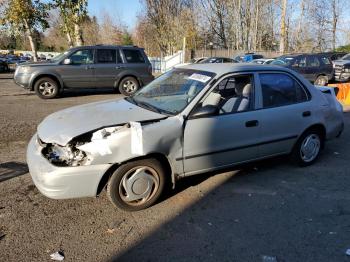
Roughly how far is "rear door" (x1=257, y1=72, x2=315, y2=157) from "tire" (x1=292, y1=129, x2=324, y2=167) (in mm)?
176

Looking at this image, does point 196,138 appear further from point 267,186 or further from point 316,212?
point 316,212

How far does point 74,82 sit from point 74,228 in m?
9.15

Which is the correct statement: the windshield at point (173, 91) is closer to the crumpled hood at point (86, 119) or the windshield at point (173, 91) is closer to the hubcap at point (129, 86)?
the crumpled hood at point (86, 119)

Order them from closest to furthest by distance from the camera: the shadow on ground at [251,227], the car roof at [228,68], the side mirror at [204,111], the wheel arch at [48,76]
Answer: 1. the shadow on ground at [251,227]
2. the side mirror at [204,111]
3. the car roof at [228,68]
4. the wheel arch at [48,76]

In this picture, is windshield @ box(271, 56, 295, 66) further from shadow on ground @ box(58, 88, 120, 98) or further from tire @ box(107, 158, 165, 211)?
tire @ box(107, 158, 165, 211)

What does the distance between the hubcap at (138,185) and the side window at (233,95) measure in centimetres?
113

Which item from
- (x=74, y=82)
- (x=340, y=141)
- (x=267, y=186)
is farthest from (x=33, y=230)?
(x=74, y=82)

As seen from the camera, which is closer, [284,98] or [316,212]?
[316,212]

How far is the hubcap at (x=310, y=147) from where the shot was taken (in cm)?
531

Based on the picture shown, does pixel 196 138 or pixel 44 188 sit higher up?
pixel 196 138

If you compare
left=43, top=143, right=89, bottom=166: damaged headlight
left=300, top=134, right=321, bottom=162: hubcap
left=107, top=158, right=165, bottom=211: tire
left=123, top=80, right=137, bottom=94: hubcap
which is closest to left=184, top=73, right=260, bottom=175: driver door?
left=107, top=158, right=165, bottom=211: tire

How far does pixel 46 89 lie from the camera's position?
11.7 meters

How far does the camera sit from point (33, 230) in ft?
11.6

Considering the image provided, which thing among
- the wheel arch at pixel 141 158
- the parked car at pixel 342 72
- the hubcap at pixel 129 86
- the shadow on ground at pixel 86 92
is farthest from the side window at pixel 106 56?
the parked car at pixel 342 72
